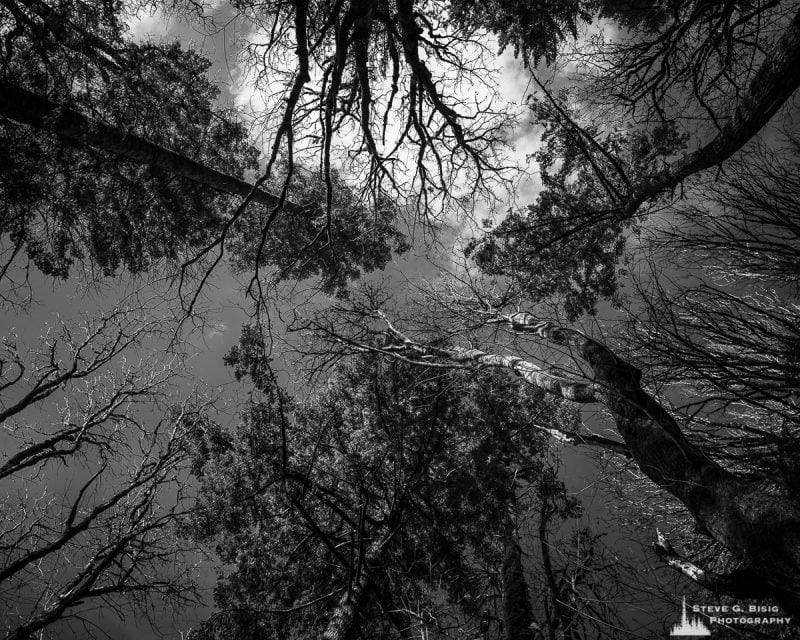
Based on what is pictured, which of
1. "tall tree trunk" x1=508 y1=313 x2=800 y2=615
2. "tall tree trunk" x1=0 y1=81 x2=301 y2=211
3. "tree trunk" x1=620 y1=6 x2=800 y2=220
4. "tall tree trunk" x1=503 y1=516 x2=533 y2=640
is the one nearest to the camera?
"tall tree trunk" x1=508 y1=313 x2=800 y2=615

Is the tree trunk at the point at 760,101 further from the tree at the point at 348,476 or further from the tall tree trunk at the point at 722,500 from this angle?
the tree at the point at 348,476

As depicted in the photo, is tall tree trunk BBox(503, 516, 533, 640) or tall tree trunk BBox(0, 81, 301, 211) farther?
tall tree trunk BBox(503, 516, 533, 640)

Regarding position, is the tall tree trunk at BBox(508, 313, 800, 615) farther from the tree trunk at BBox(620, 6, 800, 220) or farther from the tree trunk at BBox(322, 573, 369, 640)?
the tree trunk at BBox(322, 573, 369, 640)

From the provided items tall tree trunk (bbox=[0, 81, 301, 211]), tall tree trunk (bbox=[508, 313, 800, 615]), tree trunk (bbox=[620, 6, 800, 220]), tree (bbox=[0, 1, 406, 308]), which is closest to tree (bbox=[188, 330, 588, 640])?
tree (bbox=[0, 1, 406, 308])

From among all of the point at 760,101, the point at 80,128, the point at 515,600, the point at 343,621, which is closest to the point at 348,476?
the point at 515,600

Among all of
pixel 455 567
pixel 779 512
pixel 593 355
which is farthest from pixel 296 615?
pixel 779 512

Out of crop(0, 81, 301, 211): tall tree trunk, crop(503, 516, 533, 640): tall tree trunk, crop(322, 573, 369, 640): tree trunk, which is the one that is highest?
crop(0, 81, 301, 211): tall tree trunk

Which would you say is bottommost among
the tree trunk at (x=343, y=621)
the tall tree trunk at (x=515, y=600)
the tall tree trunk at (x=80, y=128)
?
the tree trunk at (x=343, y=621)

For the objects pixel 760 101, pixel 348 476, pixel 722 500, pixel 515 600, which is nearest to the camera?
pixel 722 500

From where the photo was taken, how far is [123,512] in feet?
21.3

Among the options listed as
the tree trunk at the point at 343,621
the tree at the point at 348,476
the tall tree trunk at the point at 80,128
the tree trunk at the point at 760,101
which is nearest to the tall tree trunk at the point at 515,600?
the tree at the point at 348,476

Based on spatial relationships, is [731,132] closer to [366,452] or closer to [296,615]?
[366,452]

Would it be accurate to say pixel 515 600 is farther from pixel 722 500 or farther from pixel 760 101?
pixel 760 101

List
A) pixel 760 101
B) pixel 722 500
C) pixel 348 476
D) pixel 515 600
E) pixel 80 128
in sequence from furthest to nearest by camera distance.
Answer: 1. pixel 348 476
2. pixel 515 600
3. pixel 80 128
4. pixel 760 101
5. pixel 722 500
